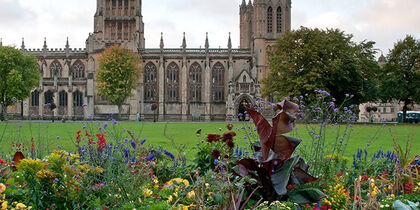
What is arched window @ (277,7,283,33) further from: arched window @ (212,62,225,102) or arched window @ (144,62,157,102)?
arched window @ (144,62,157,102)

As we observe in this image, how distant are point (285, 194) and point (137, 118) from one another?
52.0 meters

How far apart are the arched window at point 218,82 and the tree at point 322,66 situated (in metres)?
20.5

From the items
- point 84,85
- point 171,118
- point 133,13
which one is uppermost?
point 133,13

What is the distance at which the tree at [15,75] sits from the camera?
47594 mm

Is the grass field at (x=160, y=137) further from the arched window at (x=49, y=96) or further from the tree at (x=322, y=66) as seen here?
the arched window at (x=49, y=96)

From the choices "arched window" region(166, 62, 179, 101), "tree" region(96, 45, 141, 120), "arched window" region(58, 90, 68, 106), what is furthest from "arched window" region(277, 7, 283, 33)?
"arched window" region(58, 90, 68, 106)

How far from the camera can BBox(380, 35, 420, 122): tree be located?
4612cm

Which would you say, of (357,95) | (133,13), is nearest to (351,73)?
(357,95)

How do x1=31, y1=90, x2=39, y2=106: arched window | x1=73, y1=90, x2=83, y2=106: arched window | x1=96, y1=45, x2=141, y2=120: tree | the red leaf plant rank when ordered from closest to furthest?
the red leaf plant < x1=96, y1=45, x2=141, y2=120: tree < x1=73, y1=90, x2=83, y2=106: arched window < x1=31, y1=90, x2=39, y2=106: arched window

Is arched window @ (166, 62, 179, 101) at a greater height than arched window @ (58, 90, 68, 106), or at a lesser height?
greater

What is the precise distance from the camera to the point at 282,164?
5.32 m

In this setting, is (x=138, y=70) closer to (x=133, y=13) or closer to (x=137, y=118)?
(x=137, y=118)

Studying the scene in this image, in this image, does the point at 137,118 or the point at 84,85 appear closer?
the point at 137,118

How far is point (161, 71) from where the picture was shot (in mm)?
61625
